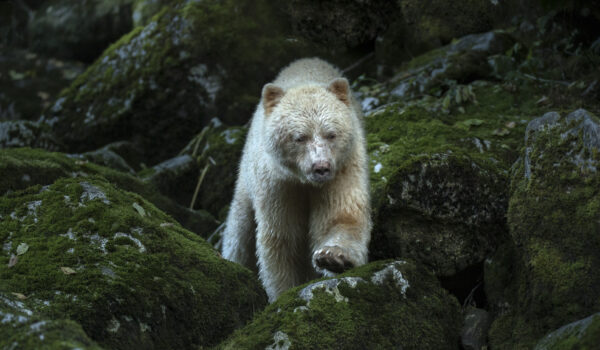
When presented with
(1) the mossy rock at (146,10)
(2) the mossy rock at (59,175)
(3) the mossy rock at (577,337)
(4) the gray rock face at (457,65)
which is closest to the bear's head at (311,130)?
(2) the mossy rock at (59,175)

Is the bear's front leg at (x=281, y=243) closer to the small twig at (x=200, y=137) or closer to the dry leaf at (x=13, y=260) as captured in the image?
the dry leaf at (x=13, y=260)

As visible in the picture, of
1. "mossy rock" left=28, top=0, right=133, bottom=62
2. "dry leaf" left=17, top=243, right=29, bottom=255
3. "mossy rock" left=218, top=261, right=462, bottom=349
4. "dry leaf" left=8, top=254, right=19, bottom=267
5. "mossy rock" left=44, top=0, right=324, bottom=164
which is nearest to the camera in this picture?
"mossy rock" left=218, top=261, right=462, bottom=349

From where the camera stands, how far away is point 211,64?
436 inches

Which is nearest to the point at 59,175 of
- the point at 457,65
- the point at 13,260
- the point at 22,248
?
the point at 22,248

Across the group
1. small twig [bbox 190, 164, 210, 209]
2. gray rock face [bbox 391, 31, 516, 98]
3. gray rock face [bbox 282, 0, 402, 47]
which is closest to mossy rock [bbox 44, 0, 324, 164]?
gray rock face [bbox 282, 0, 402, 47]

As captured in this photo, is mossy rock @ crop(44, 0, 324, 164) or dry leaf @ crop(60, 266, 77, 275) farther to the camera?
mossy rock @ crop(44, 0, 324, 164)

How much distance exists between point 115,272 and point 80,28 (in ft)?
42.8

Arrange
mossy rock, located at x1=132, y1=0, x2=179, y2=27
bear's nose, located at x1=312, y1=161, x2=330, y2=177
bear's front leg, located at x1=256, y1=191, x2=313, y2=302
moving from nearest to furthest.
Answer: bear's nose, located at x1=312, y1=161, x2=330, y2=177 < bear's front leg, located at x1=256, y1=191, x2=313, y2=302 < mossy rock, located at x1=132, y1=0, x2=179, y2=27

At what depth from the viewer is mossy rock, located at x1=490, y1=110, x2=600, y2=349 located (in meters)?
4.17

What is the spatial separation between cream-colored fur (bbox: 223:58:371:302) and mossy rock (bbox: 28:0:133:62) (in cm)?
1004

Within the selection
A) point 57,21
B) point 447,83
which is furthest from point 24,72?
point 447,83

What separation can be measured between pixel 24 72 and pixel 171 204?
9716 mm

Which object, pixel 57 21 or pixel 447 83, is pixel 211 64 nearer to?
pixel 447 83

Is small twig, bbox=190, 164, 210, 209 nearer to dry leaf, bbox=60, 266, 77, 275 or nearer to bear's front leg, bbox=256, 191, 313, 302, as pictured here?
bear's front leg, bbox=256, 191, 313, 302
